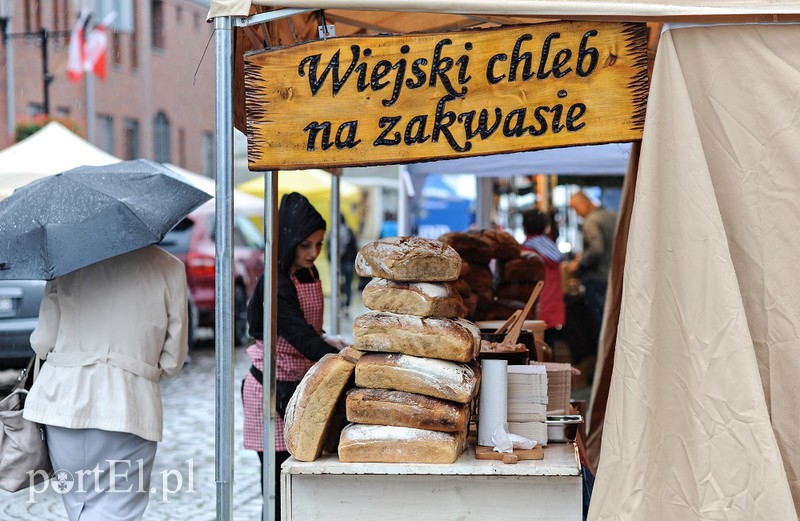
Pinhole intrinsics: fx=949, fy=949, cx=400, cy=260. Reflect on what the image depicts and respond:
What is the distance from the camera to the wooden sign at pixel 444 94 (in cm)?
295

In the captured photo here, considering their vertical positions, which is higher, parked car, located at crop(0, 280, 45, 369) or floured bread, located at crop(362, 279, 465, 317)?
floured bread, located at crop(362, 279, 465, 317)

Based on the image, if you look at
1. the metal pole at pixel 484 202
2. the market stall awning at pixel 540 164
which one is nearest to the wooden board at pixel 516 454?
the market stall awning at pixel 540 164

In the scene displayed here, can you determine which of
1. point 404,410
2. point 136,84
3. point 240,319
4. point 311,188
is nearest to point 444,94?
point 404,410

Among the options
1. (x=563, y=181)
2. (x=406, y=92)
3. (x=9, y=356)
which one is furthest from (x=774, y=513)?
(x=563, y=181)

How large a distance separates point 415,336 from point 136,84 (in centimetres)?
2512

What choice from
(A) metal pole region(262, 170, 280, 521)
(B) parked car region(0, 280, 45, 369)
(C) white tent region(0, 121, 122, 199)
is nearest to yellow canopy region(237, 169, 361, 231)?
(C) white tent region(0, 121, 122, 199)

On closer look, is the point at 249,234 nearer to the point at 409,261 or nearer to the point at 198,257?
the point at 198,257

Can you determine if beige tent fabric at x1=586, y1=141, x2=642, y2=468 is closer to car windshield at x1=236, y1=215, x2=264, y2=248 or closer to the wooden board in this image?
the wooden board

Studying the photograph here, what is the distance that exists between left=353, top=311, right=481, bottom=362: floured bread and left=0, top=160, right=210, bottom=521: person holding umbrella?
1006 millimetres

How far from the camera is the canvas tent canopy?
2.76m

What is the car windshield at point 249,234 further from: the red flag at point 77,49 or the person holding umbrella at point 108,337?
the person holding umbrella at point 108,337

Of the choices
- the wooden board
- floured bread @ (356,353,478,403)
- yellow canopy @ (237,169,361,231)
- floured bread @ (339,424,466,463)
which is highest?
yellow canopy @ (237,169,361,231)

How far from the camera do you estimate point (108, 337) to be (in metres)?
3.86

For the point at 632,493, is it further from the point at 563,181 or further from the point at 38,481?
the point at 563,181
